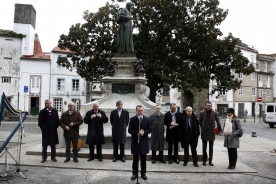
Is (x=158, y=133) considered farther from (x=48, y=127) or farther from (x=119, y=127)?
(x=48, y=127)

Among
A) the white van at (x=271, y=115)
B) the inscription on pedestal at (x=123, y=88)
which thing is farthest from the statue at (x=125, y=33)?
the white van at (x=271, y=115)

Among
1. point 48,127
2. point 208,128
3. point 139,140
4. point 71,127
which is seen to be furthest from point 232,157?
point 48,127

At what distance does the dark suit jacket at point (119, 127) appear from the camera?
24.9 feet

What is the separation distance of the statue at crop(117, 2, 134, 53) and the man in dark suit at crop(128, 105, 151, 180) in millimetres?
4509

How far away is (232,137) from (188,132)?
112 cm

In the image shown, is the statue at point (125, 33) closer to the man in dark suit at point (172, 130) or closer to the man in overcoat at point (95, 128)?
the man in overcoat at point (95, 128)

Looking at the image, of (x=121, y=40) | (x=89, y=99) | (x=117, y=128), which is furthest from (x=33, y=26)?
(x=117, y=128)

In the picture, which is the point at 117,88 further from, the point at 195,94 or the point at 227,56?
the point at 195,94

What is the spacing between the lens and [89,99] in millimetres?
39344

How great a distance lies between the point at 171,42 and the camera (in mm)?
19281

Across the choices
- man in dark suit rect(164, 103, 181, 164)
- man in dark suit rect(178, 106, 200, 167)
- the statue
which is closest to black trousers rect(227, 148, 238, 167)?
man in dark suit rect(178, 106, 200, 167)

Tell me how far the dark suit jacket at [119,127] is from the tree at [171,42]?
9.62 metres

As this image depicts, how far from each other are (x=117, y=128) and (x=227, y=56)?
13.7 m

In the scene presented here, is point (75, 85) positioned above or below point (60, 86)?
above
